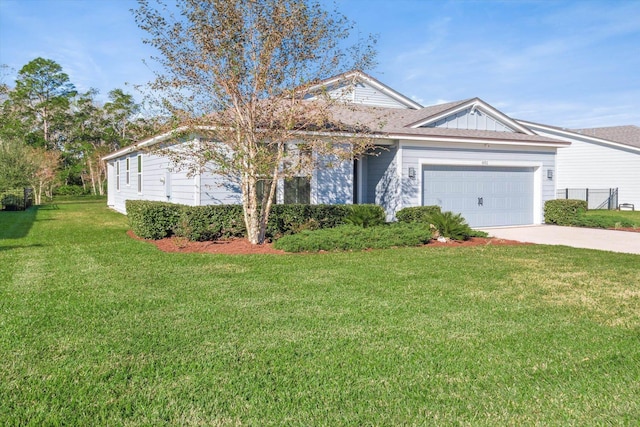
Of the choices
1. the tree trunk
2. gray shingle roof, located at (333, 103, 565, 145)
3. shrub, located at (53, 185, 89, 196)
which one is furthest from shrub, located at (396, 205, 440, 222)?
shrub, located at (53, 185, 89, 196)

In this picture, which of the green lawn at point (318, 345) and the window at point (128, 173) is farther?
the window at point (128, 173)

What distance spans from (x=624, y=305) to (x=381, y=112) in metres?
11.5

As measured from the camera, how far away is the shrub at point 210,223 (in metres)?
11.1

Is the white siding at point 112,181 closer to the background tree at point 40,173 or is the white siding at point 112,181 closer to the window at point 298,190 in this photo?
the background tree at point 40,173

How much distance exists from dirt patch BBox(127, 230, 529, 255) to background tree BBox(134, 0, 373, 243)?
528mm

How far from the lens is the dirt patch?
9.98 metres

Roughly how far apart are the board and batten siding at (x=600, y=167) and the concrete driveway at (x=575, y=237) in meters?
12.3

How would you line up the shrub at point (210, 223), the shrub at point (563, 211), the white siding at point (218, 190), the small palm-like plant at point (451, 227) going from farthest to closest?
the shrub at point (563, 211) → the white siding at point (218, 190) → the small palm-like plant at point (451, 227) → the shrub at point (210, 223)

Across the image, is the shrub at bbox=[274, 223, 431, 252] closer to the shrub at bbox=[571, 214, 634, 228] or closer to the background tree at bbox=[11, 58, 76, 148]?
the shrub at bbox=[571, 214, 634, 228]

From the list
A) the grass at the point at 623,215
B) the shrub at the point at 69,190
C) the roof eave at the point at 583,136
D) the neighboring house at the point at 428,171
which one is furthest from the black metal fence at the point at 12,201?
the roof eave at the point at 583,136

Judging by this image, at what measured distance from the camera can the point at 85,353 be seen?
4.14 m

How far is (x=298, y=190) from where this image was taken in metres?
13.1

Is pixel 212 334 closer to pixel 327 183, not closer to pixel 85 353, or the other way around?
pixel 85 353

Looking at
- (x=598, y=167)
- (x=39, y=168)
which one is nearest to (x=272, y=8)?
(x=598, y=167)
